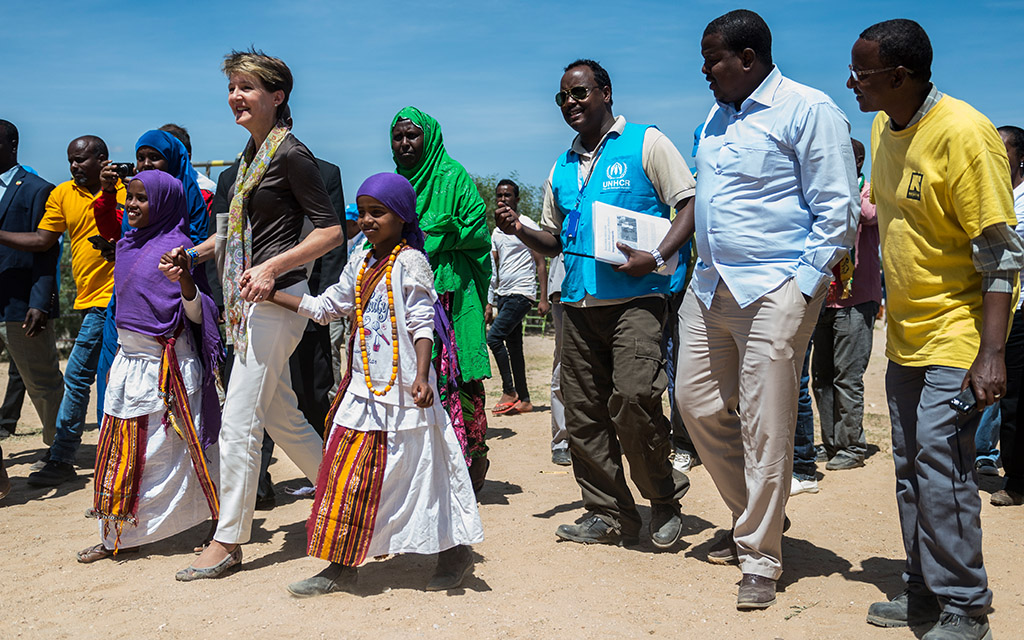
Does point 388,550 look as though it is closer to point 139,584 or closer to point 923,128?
point 139,584

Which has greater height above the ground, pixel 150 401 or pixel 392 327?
pixel 392 327

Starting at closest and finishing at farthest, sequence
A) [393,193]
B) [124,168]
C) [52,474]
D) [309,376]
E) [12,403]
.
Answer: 1. [393,193]
2. [124,168]
3. [309,376]
4. [52,474]
5. [12,403]

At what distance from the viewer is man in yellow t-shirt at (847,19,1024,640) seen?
3.29 meters

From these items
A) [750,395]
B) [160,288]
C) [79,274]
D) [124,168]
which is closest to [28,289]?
[79,274]

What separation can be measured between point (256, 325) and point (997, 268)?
310cm

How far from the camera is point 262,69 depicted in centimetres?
430

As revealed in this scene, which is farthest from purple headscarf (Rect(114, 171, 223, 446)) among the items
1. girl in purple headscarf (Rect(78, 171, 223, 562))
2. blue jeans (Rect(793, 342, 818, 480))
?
blue jeans (Rect(793, 342, 818, 480))

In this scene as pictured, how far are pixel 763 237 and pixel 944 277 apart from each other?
704 millimetres

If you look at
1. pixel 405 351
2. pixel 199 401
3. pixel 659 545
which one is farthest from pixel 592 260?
pixel 199 401

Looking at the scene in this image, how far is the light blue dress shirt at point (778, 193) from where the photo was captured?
3646mm

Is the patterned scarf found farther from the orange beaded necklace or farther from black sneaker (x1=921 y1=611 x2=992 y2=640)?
black sneaker (x1=921 y1=611 x2=992 y2=640)

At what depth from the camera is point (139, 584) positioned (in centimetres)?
425

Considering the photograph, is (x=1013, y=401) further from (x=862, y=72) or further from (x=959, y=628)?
(x=862, y=72)

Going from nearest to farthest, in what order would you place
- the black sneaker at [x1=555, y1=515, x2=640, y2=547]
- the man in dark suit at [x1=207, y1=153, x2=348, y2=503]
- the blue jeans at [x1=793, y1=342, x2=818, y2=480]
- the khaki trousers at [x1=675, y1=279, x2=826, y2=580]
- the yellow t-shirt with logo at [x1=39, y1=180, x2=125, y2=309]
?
the khaki trousers at [x1=675, y1=279, x2=826, y2=580] → the black sneaker at [x1=555, y1=515, x2=640, y2=547] → the man in dark suit at [x1=207, y1=153, x2=348, y2=503] → the blue jeans at [x1=793, y1=342, x2=818, y2=480] → the yellow t-shirt with logo at [x1=39, y1=180, x2=125, y2=309]
